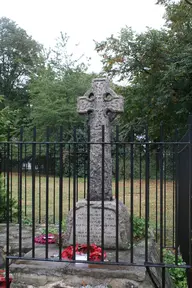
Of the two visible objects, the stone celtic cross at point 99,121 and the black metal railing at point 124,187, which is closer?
the black metal railing at point 124,187

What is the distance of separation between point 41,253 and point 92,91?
2386 millimetres

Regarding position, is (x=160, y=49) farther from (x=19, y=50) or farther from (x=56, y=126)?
(x=19, y=50)

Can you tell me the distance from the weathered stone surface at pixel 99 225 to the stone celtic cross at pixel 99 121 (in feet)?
0.73

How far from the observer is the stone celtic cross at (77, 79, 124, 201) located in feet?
16.2

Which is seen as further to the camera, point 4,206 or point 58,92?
point 58,92

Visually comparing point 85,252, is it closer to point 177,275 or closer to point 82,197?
point 177,275

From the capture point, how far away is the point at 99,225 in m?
4.73

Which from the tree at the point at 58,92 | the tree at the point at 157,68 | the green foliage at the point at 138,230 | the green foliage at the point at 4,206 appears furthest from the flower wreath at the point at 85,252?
the tree at the point at 58,92

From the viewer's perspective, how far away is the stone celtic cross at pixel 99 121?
4.94m

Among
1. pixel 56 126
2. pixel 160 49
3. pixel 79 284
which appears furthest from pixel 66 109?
pixel 79 284

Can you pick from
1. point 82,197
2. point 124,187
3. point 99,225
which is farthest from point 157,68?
point 99,225

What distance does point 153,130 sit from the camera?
668 inches

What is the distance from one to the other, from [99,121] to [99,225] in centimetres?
146

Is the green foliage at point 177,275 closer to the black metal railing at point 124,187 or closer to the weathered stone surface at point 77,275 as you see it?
the black metal railing at point 124,187
